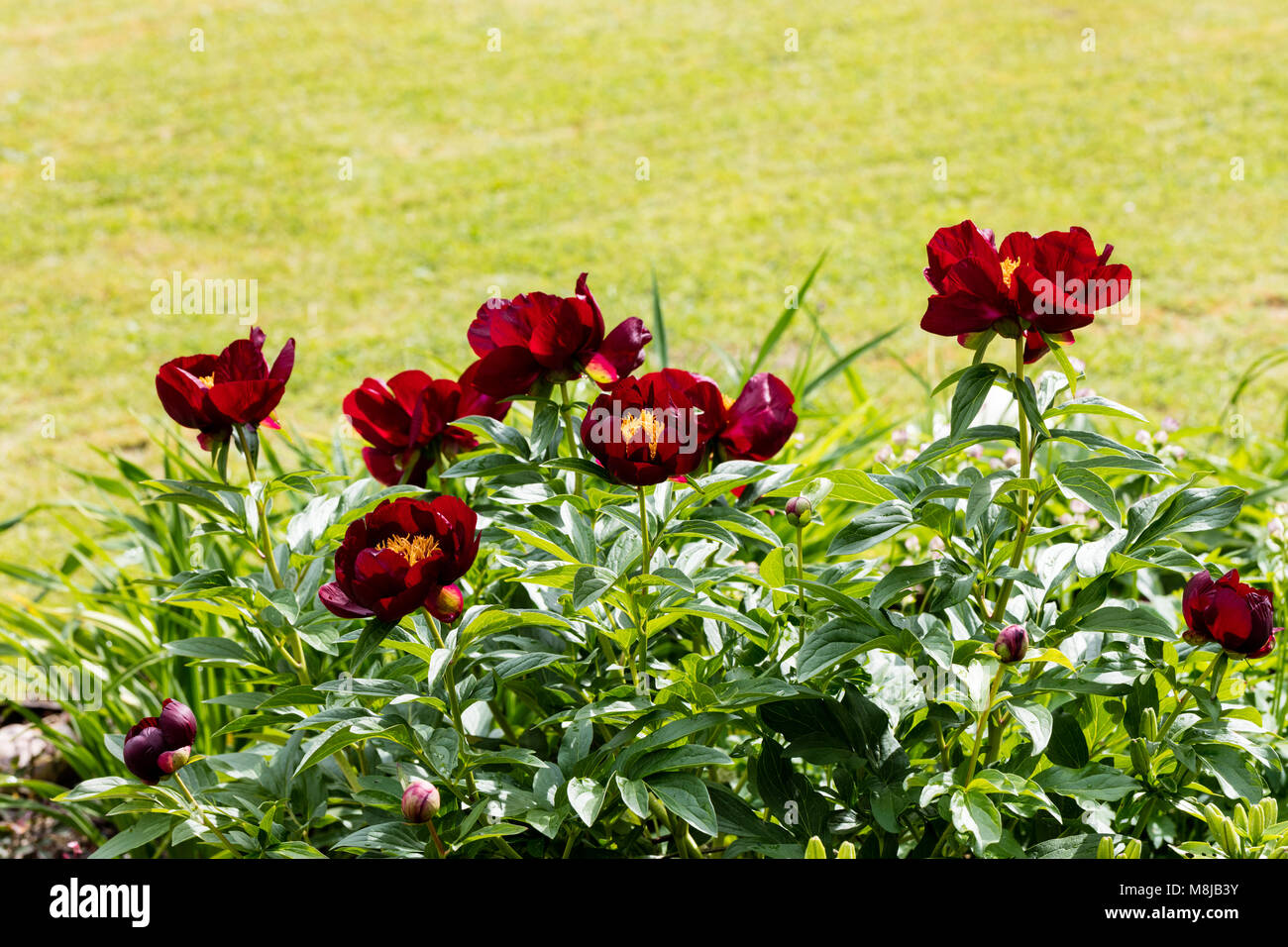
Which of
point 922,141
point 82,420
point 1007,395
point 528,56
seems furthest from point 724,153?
point 1007,395

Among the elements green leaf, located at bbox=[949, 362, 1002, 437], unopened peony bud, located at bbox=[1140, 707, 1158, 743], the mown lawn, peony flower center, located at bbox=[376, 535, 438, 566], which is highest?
the mown lawn

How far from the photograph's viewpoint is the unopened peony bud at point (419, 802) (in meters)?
1.41

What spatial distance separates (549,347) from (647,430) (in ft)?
0.82

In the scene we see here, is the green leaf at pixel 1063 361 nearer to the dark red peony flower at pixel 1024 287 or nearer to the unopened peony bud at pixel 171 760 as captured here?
the dark red peony flower at pixel 1024 287

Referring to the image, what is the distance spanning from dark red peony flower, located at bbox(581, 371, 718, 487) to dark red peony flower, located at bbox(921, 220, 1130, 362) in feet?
1.09

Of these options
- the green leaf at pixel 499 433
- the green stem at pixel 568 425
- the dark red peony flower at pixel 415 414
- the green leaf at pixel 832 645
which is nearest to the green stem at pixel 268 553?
the dark red peony flower at pixel 415 414

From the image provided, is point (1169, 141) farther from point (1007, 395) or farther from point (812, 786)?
point (812, 786)

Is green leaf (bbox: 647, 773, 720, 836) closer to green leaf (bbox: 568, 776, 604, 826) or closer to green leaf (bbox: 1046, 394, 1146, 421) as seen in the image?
green leaf (bbox: 568, 776, 604, 826)

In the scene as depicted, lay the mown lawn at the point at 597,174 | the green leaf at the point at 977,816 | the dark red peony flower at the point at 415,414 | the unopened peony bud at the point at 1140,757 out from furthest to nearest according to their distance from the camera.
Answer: the mown lawn at the point at 597,174, the dark red peony flower at the point at 415,414, the unopened peony bud at the point at 1140,757, the green leaf at the point at 977,816

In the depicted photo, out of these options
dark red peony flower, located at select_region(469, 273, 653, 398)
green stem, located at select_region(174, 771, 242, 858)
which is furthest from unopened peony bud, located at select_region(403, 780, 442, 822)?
dark red peony flower, located at select_region(469, 273, 653, 398)

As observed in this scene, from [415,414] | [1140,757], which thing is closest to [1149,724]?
[1140,757]

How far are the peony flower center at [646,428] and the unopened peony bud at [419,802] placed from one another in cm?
49

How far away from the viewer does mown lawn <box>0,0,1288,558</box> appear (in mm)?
5609

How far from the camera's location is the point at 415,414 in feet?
6.04
